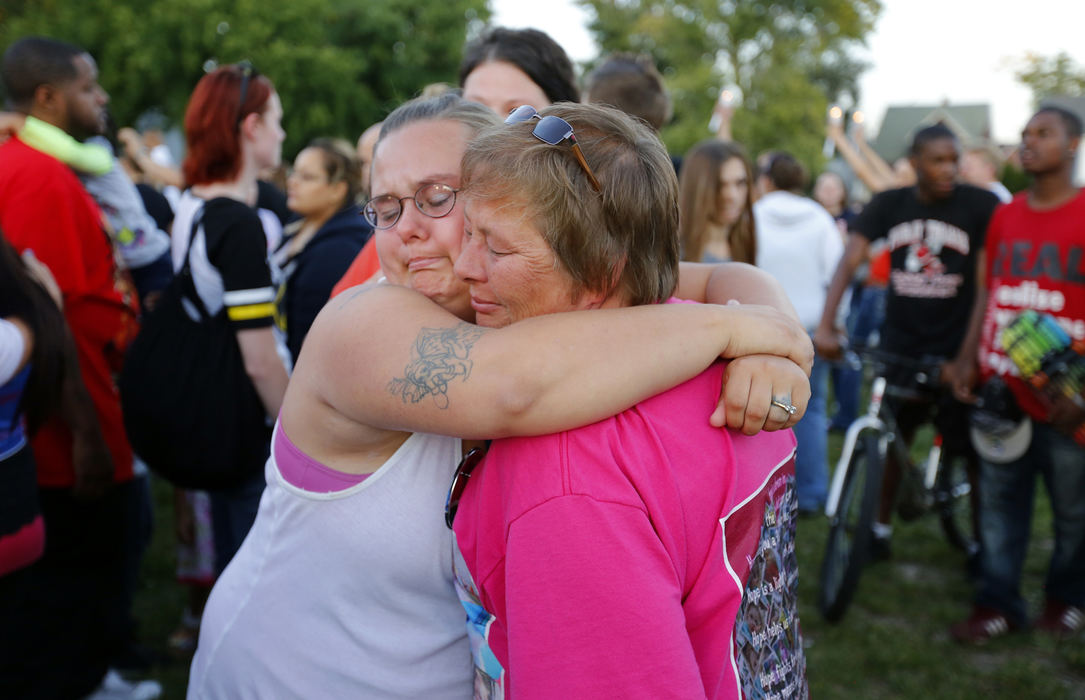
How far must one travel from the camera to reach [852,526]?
510cm

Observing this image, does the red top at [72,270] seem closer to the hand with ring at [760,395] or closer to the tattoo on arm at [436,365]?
the tattoo on arm at [436,365]

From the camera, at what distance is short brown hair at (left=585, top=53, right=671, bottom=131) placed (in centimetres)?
397

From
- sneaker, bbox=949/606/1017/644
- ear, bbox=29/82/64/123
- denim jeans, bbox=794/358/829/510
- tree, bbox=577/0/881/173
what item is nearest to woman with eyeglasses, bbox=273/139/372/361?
ear, bbox=29/82/64/123

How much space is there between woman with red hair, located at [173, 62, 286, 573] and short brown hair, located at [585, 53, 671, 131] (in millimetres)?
1556

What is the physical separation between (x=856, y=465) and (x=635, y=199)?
4158 millimetres

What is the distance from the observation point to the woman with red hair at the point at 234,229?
3.12 m

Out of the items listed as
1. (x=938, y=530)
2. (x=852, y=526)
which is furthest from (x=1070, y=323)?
(x=938, y=530)

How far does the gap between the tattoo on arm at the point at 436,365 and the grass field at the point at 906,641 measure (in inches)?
133

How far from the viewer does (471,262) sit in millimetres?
1320

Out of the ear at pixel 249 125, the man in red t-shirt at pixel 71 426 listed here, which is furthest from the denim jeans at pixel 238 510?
the ear at pixel 249 125

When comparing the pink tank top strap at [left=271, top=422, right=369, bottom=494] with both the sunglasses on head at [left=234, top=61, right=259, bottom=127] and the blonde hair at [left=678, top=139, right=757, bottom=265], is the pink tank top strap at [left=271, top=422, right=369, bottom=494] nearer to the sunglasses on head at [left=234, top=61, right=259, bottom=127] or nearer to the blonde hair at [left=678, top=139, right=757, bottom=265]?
the sunglasses on head at [left=234, top=61, right=259, bottom=127]

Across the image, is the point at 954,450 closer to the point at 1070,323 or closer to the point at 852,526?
the point at 852,526

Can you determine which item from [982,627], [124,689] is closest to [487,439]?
[124,689]

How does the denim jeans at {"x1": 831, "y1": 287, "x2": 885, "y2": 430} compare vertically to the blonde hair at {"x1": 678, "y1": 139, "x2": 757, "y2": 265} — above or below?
below
